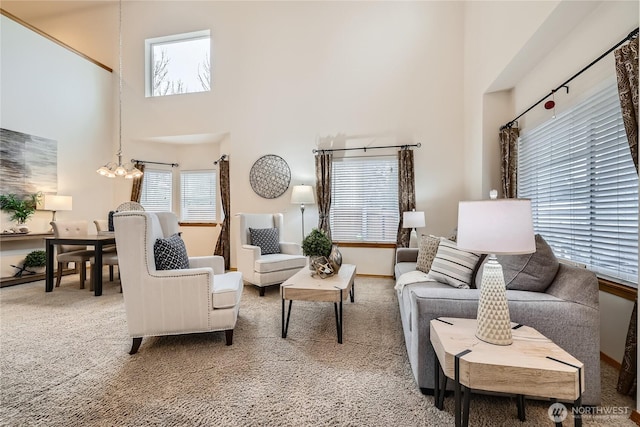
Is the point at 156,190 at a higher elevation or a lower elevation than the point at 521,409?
higher

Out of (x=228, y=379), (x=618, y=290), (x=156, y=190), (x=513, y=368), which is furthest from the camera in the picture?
(x=156, y=190)

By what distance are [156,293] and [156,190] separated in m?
4.69

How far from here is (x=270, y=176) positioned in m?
5.14

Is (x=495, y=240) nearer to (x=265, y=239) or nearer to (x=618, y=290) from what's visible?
(x=618, y=290)

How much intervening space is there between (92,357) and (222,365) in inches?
39.2

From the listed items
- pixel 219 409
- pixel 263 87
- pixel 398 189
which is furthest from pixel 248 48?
pixel 219 409

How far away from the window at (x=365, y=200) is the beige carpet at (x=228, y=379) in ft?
6.94

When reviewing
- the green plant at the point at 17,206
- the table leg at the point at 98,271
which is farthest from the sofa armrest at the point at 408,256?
the green plant at the point at 17,206

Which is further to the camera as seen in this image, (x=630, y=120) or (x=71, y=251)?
(x=71, y=251)

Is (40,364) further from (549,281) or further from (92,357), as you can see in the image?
(549,281)

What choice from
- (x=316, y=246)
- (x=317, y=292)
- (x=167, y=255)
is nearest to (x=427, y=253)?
(x=316, y=246)

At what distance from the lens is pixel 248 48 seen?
5.22 meters

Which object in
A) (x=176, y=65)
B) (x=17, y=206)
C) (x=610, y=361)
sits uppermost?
(x=176, y=65)

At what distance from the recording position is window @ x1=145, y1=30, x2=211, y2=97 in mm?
5650
